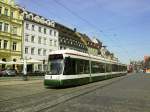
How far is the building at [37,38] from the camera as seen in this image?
61906 mm

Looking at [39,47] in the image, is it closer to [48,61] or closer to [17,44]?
[17,44]

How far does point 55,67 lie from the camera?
70.0 feet

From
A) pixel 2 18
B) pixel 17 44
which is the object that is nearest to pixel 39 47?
pixel 17 44

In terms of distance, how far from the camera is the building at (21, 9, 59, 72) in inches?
2437

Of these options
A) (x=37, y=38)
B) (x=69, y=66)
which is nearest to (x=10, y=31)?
(x=37, y=38)

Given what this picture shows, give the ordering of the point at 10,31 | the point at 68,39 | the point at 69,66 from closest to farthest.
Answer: the point at 69,66 < the point at 10,31 < the point at 68,39

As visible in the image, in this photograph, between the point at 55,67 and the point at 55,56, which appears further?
the point at 55,56

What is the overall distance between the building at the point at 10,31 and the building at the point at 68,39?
19.1 meters

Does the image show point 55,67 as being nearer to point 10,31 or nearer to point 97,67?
point 97,67

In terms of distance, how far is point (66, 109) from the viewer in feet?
36.6

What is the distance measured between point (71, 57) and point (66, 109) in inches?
449

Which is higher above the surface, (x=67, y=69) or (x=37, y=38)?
(x=37, y=38)

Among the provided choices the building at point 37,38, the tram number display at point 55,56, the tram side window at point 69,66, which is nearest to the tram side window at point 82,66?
the tram side window at point 69,66

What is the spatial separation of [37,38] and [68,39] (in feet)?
59.2
